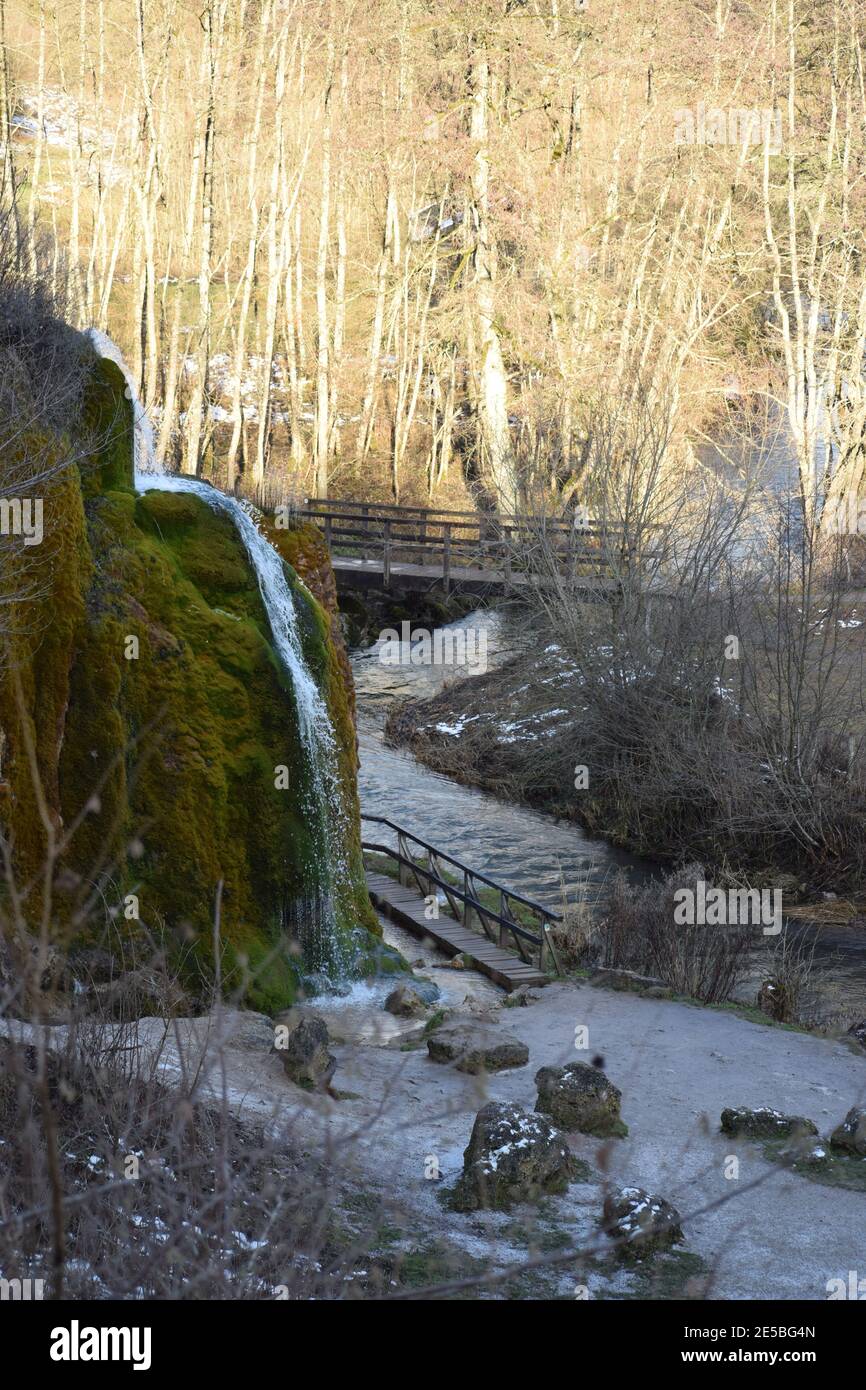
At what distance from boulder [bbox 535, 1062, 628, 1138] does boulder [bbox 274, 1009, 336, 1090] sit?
51.4 inches

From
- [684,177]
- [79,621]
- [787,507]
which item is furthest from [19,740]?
[684,177]

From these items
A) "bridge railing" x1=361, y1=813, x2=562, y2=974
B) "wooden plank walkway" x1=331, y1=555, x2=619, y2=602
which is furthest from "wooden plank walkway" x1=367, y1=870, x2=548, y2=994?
"wooden plank walkway" x1=331, y1=555, x2=619, y2=602

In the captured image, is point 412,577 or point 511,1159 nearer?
point 511,1159

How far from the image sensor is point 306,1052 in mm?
8406

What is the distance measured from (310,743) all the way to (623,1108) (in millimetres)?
4083

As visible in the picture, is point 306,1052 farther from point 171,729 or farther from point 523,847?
point 523,847

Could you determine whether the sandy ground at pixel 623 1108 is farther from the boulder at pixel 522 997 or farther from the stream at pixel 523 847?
the stream at pixel 523 847

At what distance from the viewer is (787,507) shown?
19.2 m

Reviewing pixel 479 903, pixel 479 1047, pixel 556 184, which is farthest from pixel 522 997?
pixel 556 184

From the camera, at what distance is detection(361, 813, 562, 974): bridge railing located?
13.4 m

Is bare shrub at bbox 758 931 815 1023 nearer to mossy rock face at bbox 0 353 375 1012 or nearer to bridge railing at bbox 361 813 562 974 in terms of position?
bridge railing at bbox 361 813 562 974

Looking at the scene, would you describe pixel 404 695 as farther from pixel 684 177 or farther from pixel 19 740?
pixel 19 740

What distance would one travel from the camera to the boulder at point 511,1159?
677 cm

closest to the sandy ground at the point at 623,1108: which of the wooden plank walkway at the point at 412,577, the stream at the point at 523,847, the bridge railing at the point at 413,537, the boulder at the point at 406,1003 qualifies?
the boulder at the point at 406,1003
